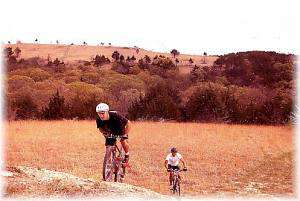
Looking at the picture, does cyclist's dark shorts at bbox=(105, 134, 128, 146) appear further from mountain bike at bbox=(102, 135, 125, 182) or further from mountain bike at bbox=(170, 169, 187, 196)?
mountain bike at bbox=(170, 169, 187, 196)

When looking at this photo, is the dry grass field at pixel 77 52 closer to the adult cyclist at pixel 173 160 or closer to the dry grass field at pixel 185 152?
the dry grass field at pixel 185 152

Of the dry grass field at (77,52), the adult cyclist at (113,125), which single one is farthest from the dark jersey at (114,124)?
the dry grass field at (77,52)

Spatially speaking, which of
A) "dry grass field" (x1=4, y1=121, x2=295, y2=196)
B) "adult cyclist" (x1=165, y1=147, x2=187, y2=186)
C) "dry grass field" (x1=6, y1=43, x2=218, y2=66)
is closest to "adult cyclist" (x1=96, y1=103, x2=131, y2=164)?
"adult cyclist" (x1=165, y1=147, x2=187, y2=186)

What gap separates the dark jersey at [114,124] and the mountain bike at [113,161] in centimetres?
12

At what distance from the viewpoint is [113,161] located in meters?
11.3

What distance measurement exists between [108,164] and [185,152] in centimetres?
1263

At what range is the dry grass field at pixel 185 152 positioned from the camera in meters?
16.5

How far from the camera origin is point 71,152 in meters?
22.8

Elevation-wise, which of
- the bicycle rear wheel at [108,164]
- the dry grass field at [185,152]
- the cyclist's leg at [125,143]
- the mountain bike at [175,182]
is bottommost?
the dry grass field at [185,152]

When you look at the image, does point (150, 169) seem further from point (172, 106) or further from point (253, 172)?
point (172, 106)

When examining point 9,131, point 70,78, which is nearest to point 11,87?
point 70,78

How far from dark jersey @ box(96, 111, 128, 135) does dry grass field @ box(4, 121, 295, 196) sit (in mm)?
3434

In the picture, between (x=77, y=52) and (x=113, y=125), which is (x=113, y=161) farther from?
(x=77, y=52)

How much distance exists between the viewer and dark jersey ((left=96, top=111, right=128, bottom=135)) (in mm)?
10922
